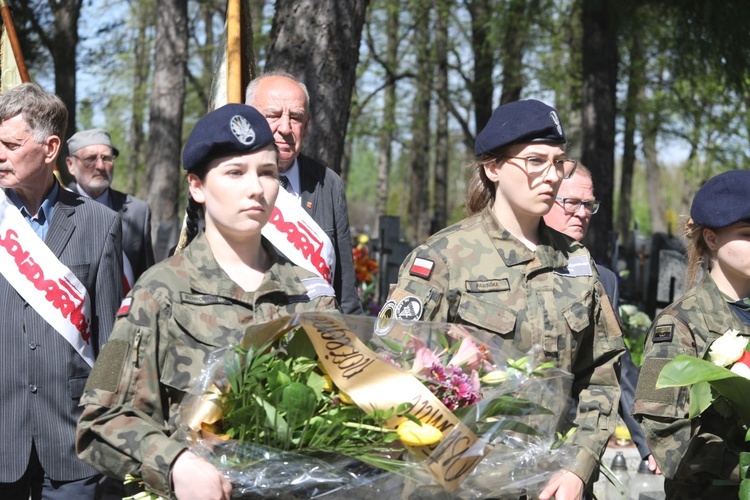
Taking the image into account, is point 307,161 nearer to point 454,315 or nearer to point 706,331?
point 454,315

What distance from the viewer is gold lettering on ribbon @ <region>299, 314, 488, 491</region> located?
7.06 feet

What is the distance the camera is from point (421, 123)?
24.5 metres

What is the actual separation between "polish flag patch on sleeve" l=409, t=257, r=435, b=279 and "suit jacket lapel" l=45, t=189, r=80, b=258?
1.43m

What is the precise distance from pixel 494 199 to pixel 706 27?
23.2 feet

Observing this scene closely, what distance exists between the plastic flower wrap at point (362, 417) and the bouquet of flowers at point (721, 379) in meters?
0.43

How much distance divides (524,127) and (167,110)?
38.6ft

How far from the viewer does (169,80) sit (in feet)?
46.9

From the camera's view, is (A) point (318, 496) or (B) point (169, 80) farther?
(B) point (169, 80)

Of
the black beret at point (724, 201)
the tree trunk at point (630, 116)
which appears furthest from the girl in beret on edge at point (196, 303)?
the tree trunk at point (630, 116)

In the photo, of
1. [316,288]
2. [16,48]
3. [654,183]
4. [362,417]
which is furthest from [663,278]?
[654,183]

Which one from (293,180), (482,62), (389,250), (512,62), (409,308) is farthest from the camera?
(512,62)

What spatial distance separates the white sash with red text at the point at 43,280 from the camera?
356 centimetres

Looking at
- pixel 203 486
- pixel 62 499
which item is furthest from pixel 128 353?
pixel 62 499

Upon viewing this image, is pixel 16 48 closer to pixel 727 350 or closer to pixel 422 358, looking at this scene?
pixel 422 358
